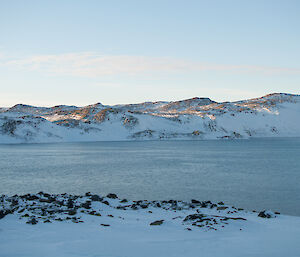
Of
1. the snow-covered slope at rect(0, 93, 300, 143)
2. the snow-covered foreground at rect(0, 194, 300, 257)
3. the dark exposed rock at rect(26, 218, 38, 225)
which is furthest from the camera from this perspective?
the snow-covered slope at rect(0, 93, 300, 143)

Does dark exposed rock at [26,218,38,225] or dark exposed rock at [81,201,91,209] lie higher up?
dark exposed rock at [26,218,38,225]

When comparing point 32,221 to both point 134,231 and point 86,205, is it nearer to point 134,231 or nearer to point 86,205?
point 86,205

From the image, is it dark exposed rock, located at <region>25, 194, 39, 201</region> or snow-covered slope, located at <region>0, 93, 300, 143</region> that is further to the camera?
snow-covered slope, located at <region>0, 93, 300, 143</region>

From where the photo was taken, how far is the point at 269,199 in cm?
2616

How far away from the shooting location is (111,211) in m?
19.1

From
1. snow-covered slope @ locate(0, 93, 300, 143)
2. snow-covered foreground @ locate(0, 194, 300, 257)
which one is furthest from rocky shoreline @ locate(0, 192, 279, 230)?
snow-covered slope @ locate(0, 93, 300, 143)

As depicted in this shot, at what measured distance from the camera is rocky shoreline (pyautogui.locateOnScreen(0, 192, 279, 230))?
16.1 meters

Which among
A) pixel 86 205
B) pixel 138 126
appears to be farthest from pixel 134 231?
pixel 138 126

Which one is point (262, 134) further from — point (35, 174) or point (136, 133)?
point (35, 174)

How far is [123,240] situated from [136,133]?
141347 mm

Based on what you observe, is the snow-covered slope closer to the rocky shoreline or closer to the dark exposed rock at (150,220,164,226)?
the rocky shoreline

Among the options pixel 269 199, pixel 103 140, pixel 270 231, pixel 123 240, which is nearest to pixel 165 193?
pixel 269 199

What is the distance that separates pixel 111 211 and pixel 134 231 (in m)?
4.44

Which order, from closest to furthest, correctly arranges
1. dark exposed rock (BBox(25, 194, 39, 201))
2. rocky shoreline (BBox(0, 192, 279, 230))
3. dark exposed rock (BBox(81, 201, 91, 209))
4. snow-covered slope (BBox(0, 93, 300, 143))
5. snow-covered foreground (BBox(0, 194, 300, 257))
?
snow-covered foreground (BBox(0, 194, 300, 257)), rocky shoreline (BBox(0, 192, 279, 230)), dark exposed rock (BBox(81, 201, 91, 209)), dark exposed rock (BBox(25, 194, 39, 201)), snow-covered slope (BBox(0, 93, 300, 143))
